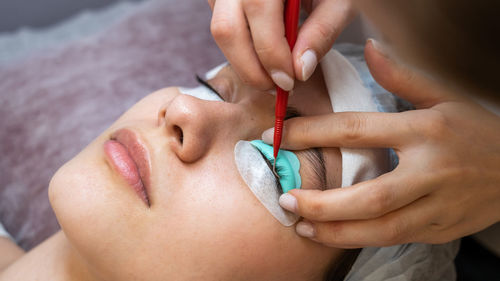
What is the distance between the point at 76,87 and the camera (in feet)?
4.80

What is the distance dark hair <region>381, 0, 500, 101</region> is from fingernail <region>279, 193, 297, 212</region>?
1.48 ft

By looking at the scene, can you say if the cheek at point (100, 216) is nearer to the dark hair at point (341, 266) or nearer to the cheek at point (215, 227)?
the cheek at point (215, 227)

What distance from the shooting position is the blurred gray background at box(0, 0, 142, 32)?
A: 75.4 inches

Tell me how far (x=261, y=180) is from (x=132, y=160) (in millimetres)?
273

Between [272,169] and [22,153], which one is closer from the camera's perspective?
[272,169]

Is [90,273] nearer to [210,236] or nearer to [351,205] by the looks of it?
[210,236]

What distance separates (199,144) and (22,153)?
91 centimetres

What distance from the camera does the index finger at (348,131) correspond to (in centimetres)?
72

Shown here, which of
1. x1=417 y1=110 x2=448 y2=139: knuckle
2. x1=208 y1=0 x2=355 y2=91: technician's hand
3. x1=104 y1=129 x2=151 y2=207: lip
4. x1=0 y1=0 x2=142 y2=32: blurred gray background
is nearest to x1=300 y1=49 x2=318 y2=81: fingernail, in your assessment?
x1=208 y1=0 x2=355 y2=91: technician's hand

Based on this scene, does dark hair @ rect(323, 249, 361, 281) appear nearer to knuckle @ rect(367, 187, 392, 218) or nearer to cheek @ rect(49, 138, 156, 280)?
knuckle @ rect(367, 187, 392, 218)

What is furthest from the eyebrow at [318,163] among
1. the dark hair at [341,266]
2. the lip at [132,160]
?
the lip at [132,160]

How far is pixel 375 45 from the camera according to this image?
75 centimetres

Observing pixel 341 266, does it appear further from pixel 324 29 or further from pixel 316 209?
pixel 324 29

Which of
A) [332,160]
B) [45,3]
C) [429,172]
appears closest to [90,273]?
[332,160]
